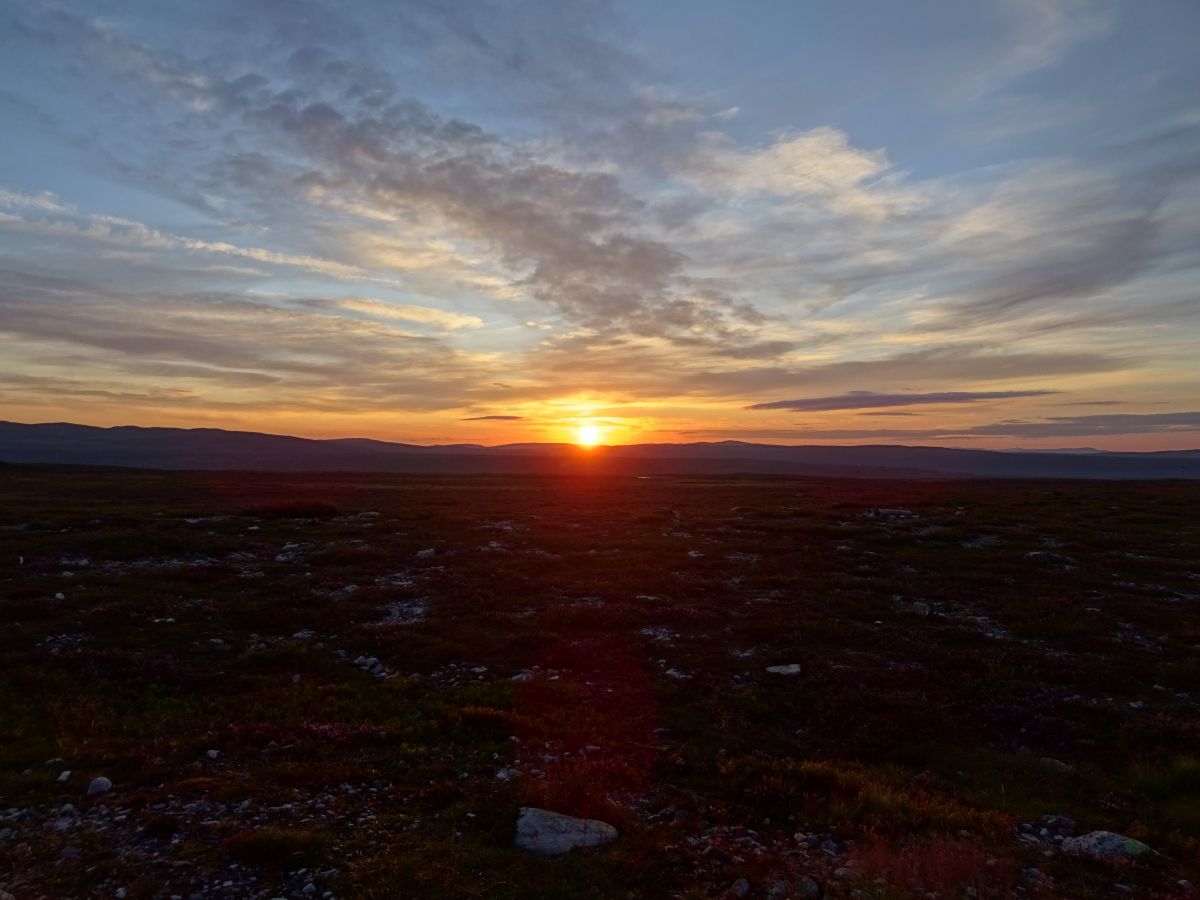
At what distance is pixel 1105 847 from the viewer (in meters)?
8.96

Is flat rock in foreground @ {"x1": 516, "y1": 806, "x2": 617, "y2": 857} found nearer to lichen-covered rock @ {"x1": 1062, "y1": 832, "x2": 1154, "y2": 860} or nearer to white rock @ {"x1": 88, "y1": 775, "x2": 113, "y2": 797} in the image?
lichen-covered rock @ {"x1": 1062, "y1": 832, "x2": 1154, "y2": 860}

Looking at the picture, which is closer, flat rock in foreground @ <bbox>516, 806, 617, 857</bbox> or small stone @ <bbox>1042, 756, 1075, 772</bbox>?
flat rock in foreground @ <bbox>516, 806, 617, 857</bbox>

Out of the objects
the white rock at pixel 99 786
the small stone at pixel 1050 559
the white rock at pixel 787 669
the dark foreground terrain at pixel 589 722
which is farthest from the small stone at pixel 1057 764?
the small stone at pixel 1050 559

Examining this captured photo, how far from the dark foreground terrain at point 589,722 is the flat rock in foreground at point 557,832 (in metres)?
0.21

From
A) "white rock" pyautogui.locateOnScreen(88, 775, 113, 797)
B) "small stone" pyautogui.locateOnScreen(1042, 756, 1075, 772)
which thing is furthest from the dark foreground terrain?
"white rock" pyautogui.locateOnScreen(88, 775, 113, 797)

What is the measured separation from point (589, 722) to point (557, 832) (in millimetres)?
4184

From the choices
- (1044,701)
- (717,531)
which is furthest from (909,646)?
(717,531)

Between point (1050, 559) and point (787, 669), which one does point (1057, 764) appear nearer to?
point (787, 669)

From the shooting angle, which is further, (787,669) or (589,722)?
(787,669)

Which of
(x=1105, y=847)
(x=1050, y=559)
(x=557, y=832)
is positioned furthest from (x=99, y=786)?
(x=1050, y=559)

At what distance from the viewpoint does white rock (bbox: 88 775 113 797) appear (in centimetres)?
999

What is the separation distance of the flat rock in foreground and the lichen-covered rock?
5981 mm

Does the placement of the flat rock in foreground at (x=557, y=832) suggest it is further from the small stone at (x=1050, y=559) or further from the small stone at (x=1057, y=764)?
the small stone at (x=1050, y=559)

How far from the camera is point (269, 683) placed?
15.1m
